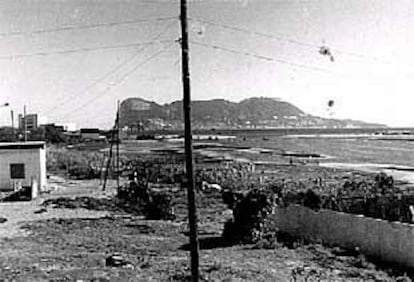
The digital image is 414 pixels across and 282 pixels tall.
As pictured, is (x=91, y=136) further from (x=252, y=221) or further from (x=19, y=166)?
(x=252, y=221)

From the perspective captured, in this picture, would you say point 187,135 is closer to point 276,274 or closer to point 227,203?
point 276,274

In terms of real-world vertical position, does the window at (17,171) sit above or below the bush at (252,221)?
above

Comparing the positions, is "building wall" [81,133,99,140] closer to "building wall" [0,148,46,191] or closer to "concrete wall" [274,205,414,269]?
"building wall" [0,148,46,191]

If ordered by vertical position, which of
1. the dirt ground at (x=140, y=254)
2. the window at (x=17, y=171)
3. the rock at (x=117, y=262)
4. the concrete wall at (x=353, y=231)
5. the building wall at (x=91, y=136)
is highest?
the building wall at (x=91, y=136)

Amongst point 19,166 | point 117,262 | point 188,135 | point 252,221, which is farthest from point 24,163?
point 188,135

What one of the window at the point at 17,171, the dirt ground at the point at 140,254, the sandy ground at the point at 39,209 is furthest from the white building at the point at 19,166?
the dirt ground at the point at 140,254

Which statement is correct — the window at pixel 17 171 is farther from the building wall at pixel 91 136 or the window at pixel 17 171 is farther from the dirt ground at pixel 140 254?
the building wall at pixel 91 136

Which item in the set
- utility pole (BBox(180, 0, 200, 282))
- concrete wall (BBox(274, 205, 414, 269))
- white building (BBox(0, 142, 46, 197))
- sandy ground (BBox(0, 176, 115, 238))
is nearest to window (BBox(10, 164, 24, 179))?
white building (BBox(0, 142, 46, 197))

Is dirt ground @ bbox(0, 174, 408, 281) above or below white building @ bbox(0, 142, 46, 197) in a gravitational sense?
below

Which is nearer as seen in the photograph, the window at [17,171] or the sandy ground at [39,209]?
the sandy ground at [39,209]
